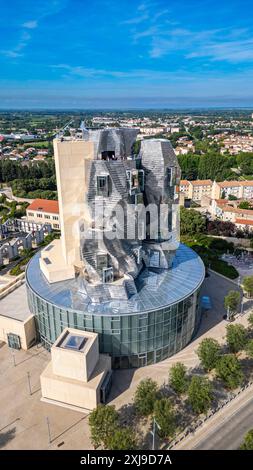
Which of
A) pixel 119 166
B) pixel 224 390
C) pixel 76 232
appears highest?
pixel 119 166

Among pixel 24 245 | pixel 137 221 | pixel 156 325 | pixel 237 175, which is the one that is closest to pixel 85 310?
pixel 156 325

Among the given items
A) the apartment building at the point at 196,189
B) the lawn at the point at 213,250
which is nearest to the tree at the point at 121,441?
the lawn at the point at 213,250

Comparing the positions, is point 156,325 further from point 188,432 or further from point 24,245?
point 24,245

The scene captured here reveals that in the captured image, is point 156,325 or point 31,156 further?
point 31,156

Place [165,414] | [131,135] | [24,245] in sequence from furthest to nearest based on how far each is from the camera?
[24,245] → [131,135] → [165,414]

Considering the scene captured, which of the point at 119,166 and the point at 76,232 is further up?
the point at 119,166

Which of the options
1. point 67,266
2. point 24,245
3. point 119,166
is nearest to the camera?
point 119,166

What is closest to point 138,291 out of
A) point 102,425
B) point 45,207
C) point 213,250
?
point 102,425
